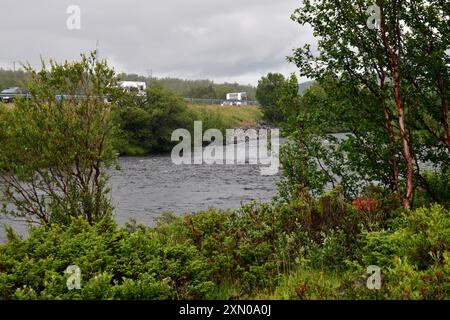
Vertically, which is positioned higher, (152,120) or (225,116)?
(225,116)

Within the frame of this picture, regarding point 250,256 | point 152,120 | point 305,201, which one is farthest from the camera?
point 152,120

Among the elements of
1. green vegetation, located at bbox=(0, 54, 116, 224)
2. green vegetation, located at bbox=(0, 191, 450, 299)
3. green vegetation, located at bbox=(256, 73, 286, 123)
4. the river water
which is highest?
green vegetation, located at bbox=(256, 73, 286, 123)

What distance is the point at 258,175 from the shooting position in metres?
39.5

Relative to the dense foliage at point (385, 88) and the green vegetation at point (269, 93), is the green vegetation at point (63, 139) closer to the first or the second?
the dense foliage at point (385, 88)

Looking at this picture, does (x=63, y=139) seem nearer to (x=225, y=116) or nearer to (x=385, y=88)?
(x=385, y=88)

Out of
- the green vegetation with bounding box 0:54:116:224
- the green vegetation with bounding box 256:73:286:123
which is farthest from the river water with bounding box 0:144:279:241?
the green vegetation with bounding box 256:73:286:123

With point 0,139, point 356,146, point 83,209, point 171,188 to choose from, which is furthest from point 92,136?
point 171,188

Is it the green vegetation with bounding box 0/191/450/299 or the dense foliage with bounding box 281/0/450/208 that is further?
the dense foliage with bounding box 281/0/450/208

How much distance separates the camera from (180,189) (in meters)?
33.8

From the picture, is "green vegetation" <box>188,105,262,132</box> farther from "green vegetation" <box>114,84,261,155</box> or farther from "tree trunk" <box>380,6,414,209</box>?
"tree trunk" <box>380,6,414,209</box>

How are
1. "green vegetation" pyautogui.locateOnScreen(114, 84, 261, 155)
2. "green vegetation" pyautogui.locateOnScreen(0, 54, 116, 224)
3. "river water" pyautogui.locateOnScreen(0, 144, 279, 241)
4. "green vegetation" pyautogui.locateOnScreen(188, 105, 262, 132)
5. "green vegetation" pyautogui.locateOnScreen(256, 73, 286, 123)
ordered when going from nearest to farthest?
1. "green vegetation" pyautogui.locateOnScreen(0, 54, 116, 224)
2. "river water" pyautogui.locateOnScreen(0, 144, 279, 241)
3. "green vegetation" pyautogui.locateOnScreen(114, 84, 261, 155)
4. "green vegetation" pyautogui.locateOnScreen(188, 105, 262, 132)
5. "green vegetation" pyautogui.locateOnScreen(256, 73, 286, 123)

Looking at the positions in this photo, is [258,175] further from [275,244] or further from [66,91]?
[275,244]

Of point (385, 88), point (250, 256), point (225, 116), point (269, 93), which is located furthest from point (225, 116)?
point (250, 256)

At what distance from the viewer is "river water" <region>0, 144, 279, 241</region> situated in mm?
26703
